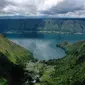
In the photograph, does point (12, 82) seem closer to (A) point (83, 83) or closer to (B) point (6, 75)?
(B) point (6, 75)

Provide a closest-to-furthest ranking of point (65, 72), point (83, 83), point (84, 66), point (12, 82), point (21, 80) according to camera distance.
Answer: point (12, 82) < point (21, 80) < point (83, 83) < point (84, 66) < point (65, 72)

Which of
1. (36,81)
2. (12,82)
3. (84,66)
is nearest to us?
(12,82)

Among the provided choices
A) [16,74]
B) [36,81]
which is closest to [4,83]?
[16,74]

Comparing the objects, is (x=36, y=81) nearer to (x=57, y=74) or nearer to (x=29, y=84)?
(x=29, y=84)

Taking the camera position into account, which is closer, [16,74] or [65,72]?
[16,74]

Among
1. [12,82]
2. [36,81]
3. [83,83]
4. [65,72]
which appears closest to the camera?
[12,82]

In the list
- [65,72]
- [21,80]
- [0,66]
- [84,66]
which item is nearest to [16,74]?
[21,80]

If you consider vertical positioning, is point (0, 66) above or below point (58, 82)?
above

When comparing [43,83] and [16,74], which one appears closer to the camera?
[16,74]
